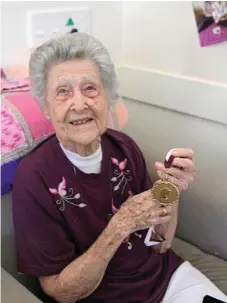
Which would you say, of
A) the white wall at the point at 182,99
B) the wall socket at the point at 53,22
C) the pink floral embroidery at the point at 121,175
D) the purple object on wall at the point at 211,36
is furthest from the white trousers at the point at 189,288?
the wall socket at the point at 53,22

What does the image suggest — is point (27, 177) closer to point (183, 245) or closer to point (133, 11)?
point (183, 245)

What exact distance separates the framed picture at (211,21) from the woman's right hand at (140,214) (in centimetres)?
71

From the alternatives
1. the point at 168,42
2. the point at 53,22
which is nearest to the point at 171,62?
the point at 168,42

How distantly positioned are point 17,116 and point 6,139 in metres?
0.08

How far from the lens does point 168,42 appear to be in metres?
1.71

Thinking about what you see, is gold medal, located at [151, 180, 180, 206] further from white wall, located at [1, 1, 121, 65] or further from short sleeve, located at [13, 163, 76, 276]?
white wall, located at [1, 1, 121, 65]

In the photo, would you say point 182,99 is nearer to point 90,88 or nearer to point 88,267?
point 90,88

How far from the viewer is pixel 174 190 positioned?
110 cm

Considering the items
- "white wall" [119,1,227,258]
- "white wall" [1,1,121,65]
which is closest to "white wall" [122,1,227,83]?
"white wall" [119,1,227,258]

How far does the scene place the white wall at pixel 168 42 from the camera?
5.22 feet

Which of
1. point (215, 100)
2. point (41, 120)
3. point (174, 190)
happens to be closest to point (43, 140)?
point (41, 120)

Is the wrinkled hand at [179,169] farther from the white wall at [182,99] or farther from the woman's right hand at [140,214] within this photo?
the white wall at [182,99]

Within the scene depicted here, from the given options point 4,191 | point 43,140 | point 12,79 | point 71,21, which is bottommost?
point 4,191

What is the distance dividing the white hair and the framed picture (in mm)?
485
